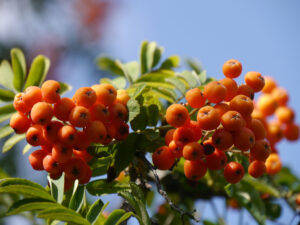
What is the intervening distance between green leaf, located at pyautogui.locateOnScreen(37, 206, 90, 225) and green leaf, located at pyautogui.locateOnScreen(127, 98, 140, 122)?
0.44 m

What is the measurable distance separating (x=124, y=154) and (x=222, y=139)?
18.8 inches

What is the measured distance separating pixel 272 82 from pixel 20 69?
2.02 metres

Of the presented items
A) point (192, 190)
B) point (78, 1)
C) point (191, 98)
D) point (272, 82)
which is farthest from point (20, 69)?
point (78, 1)

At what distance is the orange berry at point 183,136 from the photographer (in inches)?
60.9

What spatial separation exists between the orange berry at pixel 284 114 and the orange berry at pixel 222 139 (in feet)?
5.77

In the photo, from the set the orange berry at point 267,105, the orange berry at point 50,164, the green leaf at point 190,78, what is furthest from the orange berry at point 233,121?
the orange berry at point 267,105

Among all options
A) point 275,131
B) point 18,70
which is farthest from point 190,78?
point 275,131

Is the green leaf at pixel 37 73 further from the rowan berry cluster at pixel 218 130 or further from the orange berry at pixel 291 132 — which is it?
the orange berry at pixel 291 132

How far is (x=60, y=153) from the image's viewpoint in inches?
57.6

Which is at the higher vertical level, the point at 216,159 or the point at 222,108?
the point at 222,108

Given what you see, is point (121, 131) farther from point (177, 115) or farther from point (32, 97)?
point (32, 97)

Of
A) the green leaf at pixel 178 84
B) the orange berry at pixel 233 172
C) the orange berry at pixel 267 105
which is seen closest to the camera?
the orange berry at pixel 233 172

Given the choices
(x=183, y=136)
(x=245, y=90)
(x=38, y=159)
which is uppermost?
(x=245, y=90)

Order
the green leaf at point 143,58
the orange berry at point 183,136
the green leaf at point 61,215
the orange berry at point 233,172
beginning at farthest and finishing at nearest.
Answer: the green leaf at point 143,58
the orange berry at point 233,172
the orange berry at point 183,136
the green leaf at point 61,215
